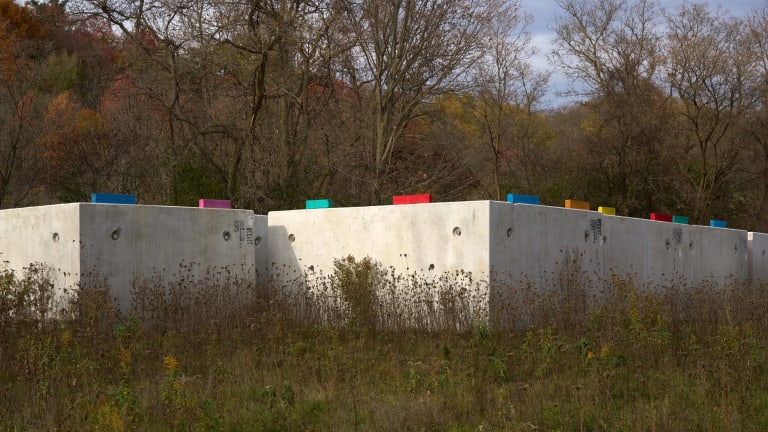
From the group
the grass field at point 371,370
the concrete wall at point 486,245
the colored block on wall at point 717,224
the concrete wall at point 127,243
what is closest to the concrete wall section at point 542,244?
the concrete wall at point 486,245

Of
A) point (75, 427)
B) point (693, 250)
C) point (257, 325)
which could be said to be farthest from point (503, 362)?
point (693, 250)

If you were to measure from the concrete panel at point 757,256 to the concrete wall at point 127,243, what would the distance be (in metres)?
14.8

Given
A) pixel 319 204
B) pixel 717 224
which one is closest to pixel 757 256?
pixel 717 224

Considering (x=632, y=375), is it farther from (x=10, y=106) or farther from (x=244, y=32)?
(x=10, y=106)

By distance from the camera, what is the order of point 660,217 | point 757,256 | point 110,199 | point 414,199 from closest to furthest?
1. point 110,199
2. point 414,199
3. point 660,217
4. point 757,256

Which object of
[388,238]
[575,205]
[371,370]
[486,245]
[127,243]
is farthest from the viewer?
[575,205]

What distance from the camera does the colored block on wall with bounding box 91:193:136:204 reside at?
12.9 meters

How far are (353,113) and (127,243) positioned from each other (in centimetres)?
1448

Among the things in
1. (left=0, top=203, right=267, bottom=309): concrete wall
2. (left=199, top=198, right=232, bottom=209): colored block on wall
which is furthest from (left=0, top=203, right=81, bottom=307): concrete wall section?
(left=199, top=198, right=232, bottom=209): colored block on wall

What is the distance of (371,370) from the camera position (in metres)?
9.18

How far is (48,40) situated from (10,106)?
11.0 metres

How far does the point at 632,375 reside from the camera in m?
8.69

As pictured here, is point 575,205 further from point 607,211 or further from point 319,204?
point 319,204

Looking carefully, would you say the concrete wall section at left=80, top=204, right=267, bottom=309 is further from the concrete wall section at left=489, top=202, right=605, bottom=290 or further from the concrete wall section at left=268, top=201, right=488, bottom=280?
the concrete wall section at left=489, top=202, right=605, bottom=290
